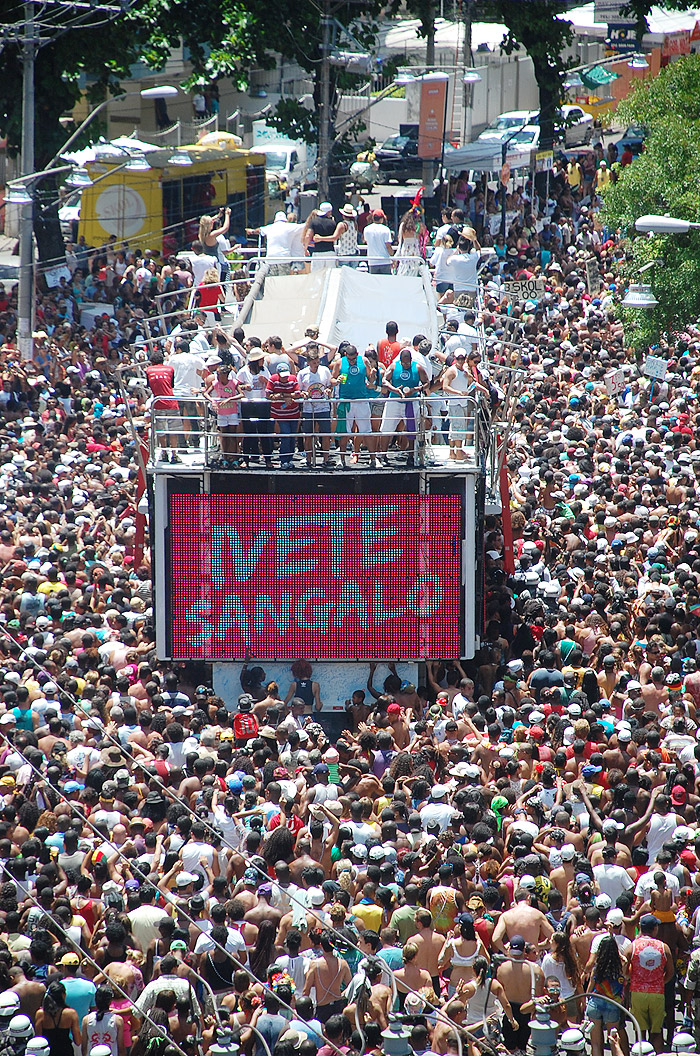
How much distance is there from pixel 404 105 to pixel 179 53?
7032 millimetres

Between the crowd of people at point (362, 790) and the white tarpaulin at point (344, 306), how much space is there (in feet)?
1.35

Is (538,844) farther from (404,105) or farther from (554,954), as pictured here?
(404,105)

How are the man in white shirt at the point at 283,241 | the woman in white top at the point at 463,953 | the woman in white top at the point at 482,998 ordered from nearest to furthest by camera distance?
the woman in white top at the point at 482,998
the woman in white top at the point at 463,953
the man in white shirt at the point at 283,241

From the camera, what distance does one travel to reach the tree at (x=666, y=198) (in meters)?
23.1

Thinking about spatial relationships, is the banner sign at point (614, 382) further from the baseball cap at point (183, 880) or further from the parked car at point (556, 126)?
the baseball cap at point (183, 880)

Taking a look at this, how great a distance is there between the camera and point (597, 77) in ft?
148

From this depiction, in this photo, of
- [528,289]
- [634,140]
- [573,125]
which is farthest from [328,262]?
[573,125]

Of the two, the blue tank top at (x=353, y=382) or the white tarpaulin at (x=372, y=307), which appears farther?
the white tarpaulin at (x=372, y=307)

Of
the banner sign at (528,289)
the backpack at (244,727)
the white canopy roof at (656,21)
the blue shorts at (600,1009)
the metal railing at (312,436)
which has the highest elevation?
the white canopy roof at (656,21)

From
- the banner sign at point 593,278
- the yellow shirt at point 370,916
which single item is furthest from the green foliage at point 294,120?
the yellow shirt at point 370,916

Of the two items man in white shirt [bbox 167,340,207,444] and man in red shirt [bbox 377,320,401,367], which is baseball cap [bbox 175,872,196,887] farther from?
man in red shirt [bbox 377,320,401,367]

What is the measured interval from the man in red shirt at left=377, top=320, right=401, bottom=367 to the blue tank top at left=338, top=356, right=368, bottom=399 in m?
0.68

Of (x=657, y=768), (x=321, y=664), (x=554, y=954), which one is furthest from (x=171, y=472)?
(x=554, y=954)

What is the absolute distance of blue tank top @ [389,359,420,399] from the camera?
15711 mm
